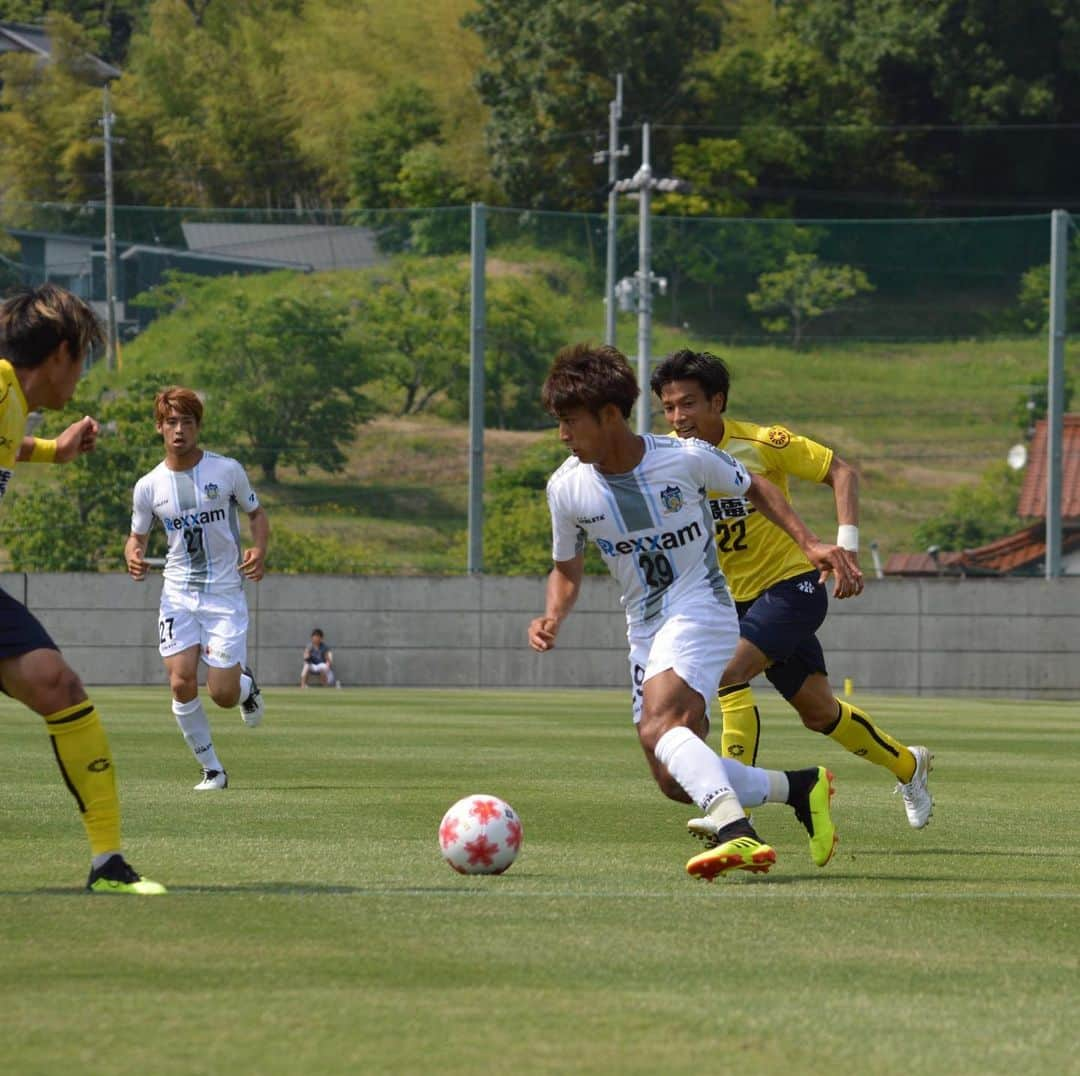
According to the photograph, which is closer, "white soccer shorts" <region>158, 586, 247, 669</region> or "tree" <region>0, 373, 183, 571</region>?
"white soccer shorts" <region>158, 586, 247, 669</region>

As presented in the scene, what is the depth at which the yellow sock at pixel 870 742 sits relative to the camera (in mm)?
9711

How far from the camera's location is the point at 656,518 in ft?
25.0

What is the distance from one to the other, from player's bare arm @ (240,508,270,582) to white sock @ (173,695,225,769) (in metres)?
0.83

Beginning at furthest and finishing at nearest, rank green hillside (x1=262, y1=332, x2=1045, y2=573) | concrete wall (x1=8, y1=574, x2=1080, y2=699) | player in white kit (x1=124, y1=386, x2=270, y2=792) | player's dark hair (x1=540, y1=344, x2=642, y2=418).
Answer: green hillside (x1=262, y1=332, x2=1045, y2=573), concrete wall (x1=8, y1=574, x2=1080, y2=699), player in white kit (x1=124, y1=386, x2=270, y2=792), player's dark hair (x1=540, y1=344, x2=642, y2=418)

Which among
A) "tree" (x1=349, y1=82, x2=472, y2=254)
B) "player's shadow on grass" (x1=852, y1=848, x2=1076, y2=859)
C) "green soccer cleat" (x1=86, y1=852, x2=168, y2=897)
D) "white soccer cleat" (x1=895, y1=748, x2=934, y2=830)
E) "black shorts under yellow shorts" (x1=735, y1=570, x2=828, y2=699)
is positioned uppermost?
"tree" (x1=349, y1=82, x2=472, y2=254)

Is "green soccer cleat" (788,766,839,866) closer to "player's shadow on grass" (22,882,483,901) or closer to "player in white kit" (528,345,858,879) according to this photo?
"player in white kit" (528,345,858,879)

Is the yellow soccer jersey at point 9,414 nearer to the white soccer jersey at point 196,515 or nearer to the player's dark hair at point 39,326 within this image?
the player's dark hair at point 39,326

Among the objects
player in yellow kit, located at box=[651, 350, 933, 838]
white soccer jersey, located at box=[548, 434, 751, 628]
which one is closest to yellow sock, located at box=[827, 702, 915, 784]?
player in yellow kit, located at box=[651, 350, 933, 838]

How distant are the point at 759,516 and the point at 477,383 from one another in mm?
22830

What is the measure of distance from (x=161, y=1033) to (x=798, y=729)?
16.8 m

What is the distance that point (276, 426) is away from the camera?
3212cm

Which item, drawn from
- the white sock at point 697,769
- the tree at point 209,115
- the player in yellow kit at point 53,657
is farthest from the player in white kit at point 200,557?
the tree at point 209,115

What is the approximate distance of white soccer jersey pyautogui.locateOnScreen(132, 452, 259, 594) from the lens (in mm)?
13148

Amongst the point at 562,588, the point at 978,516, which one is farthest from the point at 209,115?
the point at 562,588
